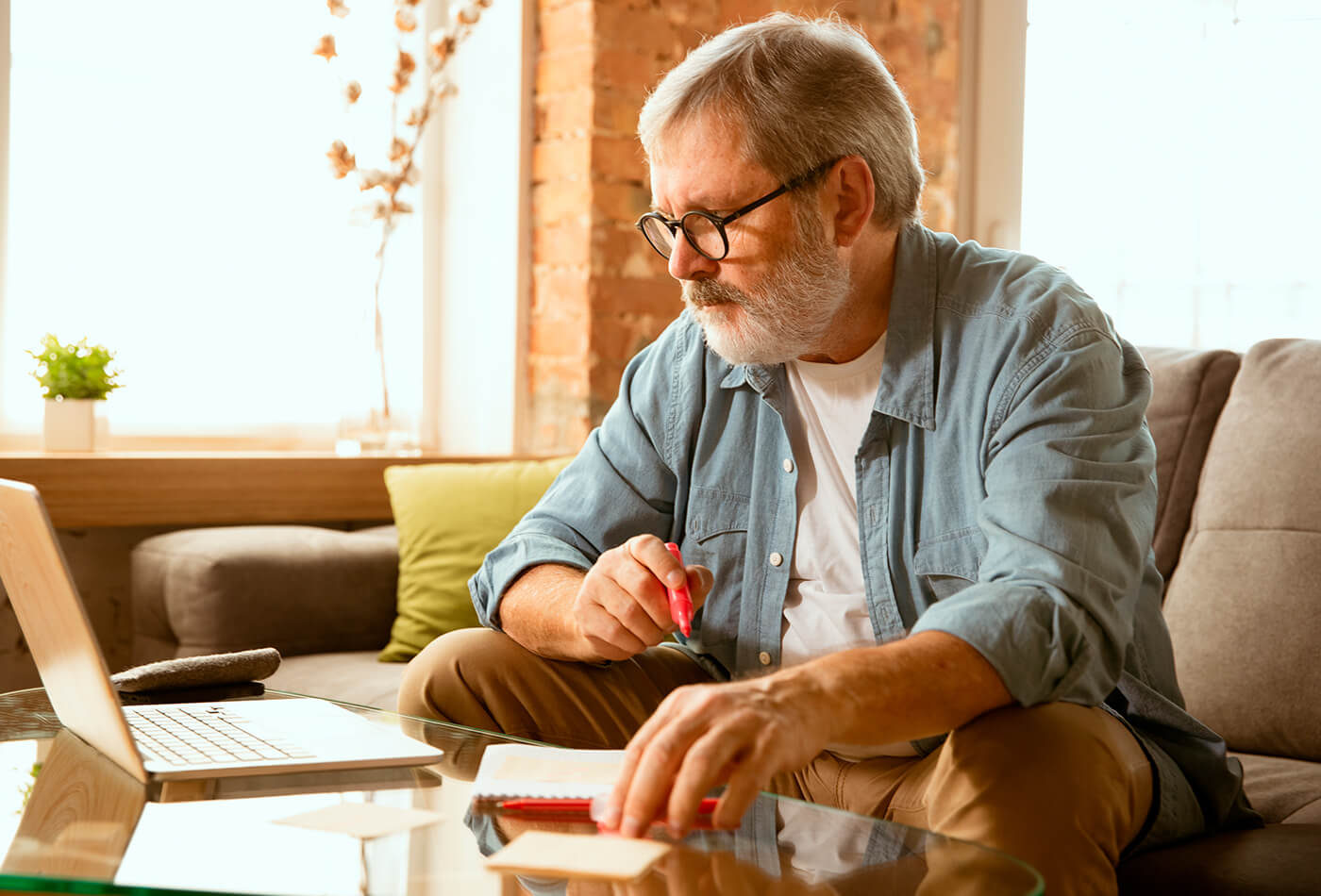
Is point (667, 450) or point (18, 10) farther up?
point (18, 10)

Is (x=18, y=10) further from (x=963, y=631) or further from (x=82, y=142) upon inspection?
(x=963, y=631)

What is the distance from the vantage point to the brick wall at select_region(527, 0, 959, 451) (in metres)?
2.98

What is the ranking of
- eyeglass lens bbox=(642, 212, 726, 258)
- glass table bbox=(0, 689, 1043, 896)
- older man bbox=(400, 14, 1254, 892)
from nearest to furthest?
glass table bbox=(0, 689, 1043, 896) < older man bbox=(400, 14, 1254, 892) < eyeglass lens bbox=(642, 212, 726, 258)

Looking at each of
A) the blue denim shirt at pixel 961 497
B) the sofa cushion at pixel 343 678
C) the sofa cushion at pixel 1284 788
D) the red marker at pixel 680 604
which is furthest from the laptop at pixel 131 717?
the sofa cushion at pixel 1284 788

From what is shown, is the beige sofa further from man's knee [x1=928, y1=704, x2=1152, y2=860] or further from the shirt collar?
the shirt collar

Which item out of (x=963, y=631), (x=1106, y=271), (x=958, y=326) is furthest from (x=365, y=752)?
(x=1106, y=271)

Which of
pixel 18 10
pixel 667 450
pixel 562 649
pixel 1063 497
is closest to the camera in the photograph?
pixel 1063 497

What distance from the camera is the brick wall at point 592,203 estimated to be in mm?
2979

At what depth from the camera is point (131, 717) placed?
129cm

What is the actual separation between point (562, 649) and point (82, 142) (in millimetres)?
2055

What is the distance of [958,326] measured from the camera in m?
1.48

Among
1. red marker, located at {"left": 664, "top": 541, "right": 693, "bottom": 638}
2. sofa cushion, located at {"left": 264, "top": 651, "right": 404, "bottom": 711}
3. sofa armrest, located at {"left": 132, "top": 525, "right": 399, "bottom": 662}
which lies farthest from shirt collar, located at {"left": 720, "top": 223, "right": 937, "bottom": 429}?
sofa armrest, located at {"left": 132, "top": 525, "right": 399, "bottom": 662}

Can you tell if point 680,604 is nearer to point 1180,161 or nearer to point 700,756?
point 700,756

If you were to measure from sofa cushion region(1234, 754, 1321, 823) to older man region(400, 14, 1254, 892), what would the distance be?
137mm
